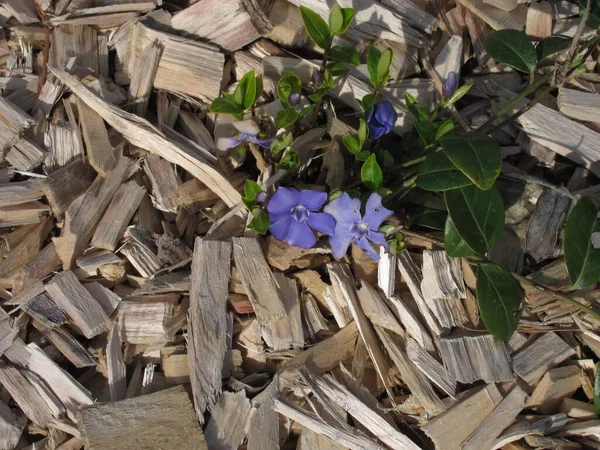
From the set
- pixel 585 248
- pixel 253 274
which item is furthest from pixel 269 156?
pixel 585 248

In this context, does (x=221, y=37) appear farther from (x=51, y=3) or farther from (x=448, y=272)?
(x=448, y=272)

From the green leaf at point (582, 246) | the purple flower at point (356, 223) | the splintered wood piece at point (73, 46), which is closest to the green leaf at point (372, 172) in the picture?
the purple flower at point (356, 223)

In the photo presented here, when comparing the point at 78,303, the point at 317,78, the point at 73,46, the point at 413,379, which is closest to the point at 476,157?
the point at 317,78

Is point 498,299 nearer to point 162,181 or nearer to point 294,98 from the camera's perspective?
point 294,98

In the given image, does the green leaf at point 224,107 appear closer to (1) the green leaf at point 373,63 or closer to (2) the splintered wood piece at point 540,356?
(1) the green leaf at point 373,63

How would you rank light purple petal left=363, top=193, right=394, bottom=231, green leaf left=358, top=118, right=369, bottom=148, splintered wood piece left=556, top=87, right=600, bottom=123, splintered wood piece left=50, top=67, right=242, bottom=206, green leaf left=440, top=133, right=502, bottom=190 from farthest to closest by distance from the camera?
splintered wood piece left=556, top=87, right=600, bottom=123 < splintered wood piece left=50, top=67, right=242, bottom=206 < green leaf left=358, top=118, right=369, bottom=148 < light purple petal left=363, top=193, right=394, bottom=231 < green leaf left=440, top=133, right=502, bottom=190

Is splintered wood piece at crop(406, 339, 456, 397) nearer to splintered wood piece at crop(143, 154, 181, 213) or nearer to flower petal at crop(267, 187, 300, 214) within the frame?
flower petal at crop(267, 187, 300, 214)

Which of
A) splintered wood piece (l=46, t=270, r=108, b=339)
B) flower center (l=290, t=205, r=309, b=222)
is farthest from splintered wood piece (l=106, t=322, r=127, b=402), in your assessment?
Answer: flower center (l=290, t=205, r=309, b=222)
